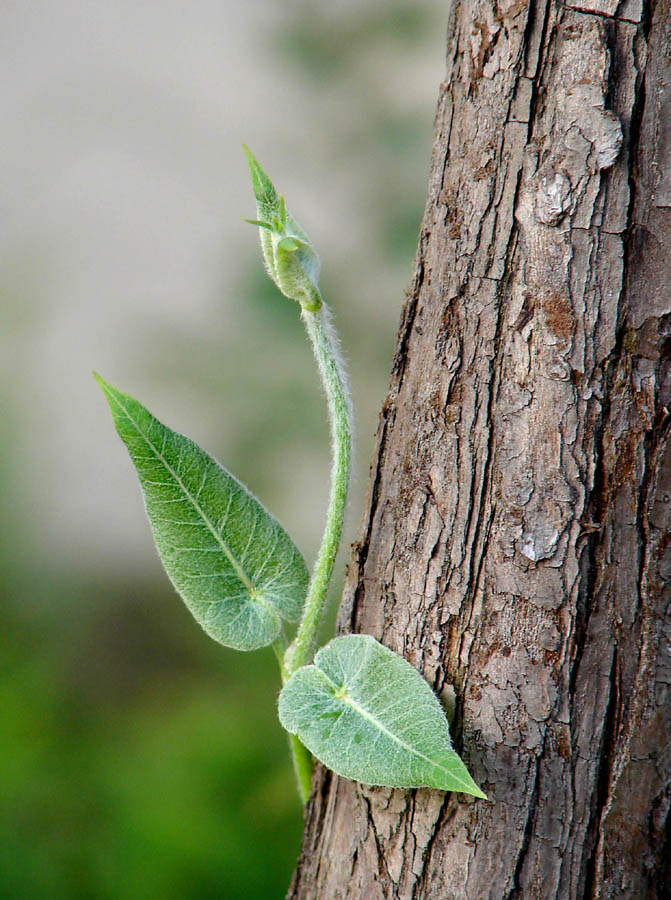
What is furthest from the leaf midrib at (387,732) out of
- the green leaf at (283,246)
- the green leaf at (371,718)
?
the green leaf at (283,246)

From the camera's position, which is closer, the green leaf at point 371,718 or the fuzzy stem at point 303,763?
the green leaf at point 371,718

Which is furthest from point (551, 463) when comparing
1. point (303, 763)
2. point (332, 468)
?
point (303, 763)

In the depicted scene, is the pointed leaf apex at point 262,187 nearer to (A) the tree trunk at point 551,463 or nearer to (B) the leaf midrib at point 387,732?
(A) the tree trunk at point 551,463

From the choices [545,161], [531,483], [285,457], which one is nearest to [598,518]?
[531,483]

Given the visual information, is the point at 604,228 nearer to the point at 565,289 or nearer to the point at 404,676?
the point at 565,289

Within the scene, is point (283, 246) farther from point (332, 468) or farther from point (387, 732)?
point (387, 732)

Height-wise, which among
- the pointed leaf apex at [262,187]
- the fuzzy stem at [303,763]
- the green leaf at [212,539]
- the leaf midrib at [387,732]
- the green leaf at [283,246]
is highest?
the pointed leaf apex at [262,187]
